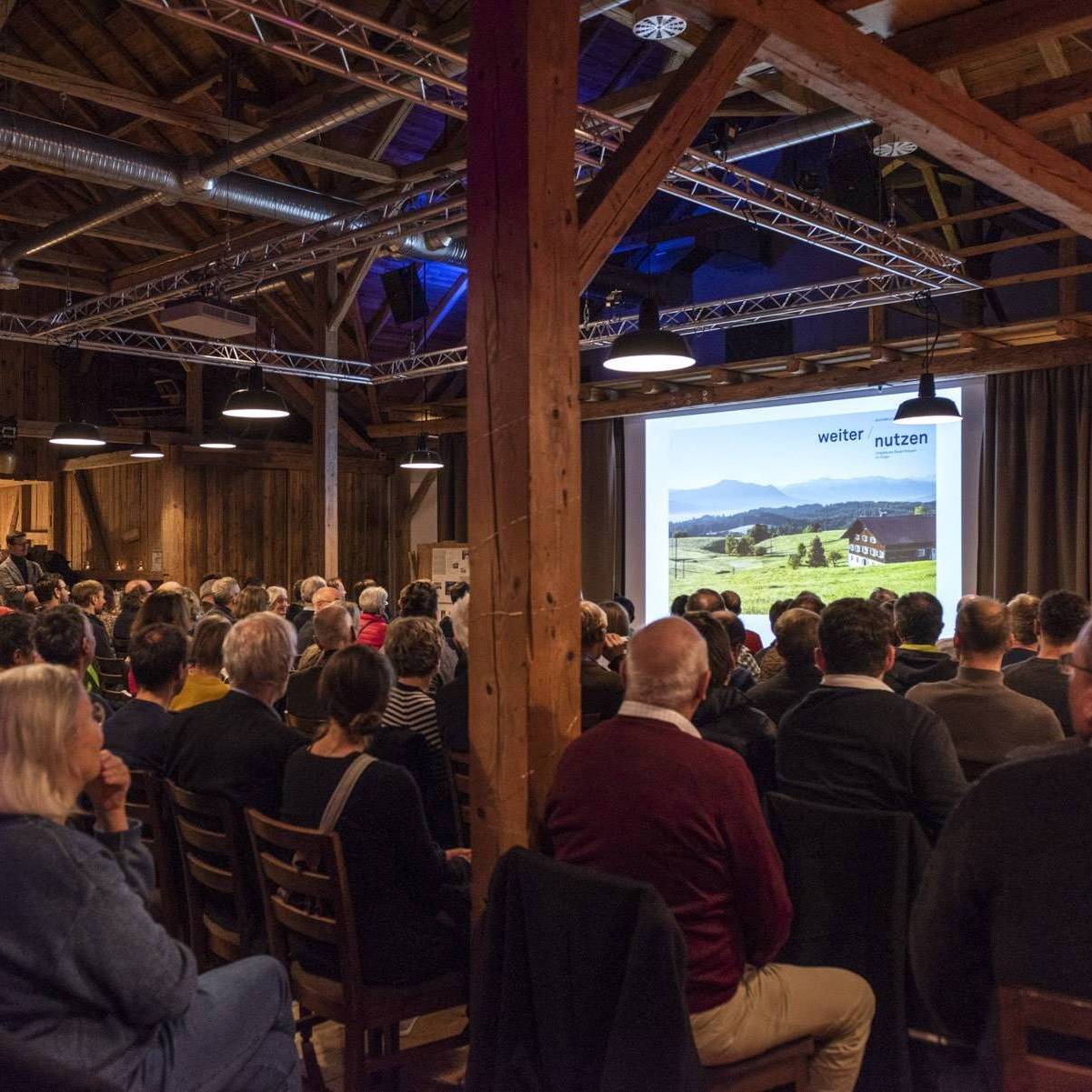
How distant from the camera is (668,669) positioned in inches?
92.8

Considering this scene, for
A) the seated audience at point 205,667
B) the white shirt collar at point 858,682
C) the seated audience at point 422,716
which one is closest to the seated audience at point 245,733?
the seated audience at point 422,716


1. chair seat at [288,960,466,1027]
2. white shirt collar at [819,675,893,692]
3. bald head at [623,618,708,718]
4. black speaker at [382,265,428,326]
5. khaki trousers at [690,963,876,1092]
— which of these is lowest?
chair seat at [288,960,466,1027]

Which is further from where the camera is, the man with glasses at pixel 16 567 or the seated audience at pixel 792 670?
the man with glasses at pixel 16 567

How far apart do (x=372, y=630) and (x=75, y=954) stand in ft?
15.5

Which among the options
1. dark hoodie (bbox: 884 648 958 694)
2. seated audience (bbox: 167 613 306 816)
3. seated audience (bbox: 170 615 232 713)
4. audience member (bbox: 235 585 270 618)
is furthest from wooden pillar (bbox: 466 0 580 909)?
audience member (bbox: 235 585 270 618)

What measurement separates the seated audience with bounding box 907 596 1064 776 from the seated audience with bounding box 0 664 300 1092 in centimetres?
228

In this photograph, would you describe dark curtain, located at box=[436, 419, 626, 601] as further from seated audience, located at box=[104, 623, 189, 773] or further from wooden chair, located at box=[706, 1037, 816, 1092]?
wooden chair, located at box=[706, 1037, 816, 1092]

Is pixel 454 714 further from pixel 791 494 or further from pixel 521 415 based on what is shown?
pixel 791 494

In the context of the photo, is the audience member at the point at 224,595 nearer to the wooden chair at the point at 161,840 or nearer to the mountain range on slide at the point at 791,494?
the wooden chair at the point at 161,840

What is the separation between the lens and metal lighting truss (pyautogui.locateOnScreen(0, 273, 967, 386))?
8469 mm

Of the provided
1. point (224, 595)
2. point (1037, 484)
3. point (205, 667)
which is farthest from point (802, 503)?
point (205, 667)

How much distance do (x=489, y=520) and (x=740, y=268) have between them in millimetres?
9037

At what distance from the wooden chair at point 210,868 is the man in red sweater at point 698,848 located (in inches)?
38.9

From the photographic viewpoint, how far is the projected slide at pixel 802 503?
32.8 ft
